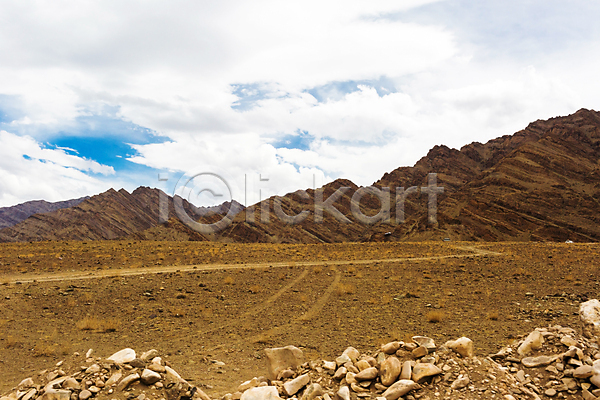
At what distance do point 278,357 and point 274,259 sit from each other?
19.9 m

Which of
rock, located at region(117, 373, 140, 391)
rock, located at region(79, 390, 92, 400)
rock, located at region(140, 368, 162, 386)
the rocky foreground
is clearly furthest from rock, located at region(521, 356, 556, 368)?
rock, located at region(79, 390, 92, 400)

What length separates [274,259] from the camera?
27.5 metres

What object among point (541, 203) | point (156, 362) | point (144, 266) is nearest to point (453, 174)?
point (541, 203)

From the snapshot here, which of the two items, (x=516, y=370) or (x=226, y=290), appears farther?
(x=226, y=290)

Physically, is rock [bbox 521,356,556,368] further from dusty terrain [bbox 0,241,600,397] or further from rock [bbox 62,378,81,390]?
rock [bbox 62,378,81,390]

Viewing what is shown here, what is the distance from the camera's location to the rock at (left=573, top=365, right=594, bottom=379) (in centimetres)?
577

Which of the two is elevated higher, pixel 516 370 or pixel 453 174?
pixel 453 174

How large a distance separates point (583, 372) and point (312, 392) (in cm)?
469

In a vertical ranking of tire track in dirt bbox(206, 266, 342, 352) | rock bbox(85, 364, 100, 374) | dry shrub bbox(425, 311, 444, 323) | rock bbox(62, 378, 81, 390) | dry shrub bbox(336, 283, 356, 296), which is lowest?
tire track in dirt bbox(206, 266, 342, 352)

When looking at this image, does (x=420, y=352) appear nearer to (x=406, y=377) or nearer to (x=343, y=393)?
(x=406, y=377)

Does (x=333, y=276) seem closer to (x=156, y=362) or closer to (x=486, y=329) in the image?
(x=486, y=329)

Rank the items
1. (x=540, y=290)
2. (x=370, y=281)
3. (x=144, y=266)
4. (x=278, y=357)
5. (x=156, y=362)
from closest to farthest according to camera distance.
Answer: (x=156, y=362) → (x=278, y=357) → (x=540, y=290) → (x=370, y=281) → (x=144, y=266)

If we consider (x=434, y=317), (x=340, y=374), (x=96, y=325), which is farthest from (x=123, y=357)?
(x=434, y=317)

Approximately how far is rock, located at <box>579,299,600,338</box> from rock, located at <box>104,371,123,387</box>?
30.7 ft
